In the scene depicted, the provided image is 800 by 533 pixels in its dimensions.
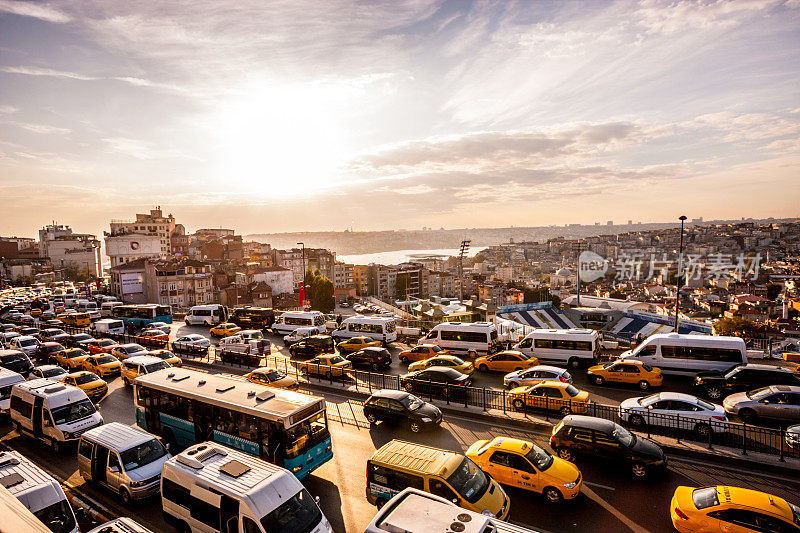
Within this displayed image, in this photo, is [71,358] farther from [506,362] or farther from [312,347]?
[506,362]

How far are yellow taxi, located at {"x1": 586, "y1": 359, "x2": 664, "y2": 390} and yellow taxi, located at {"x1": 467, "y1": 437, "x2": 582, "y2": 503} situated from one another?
8.75 metres

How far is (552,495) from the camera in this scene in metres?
9.44

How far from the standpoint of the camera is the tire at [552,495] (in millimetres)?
9352

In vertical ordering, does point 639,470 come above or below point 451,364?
below

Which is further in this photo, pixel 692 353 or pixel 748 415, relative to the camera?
pixel 692 353

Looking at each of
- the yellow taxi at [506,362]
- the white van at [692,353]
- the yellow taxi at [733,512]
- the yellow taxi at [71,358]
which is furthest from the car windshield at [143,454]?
the white van at [692,353]

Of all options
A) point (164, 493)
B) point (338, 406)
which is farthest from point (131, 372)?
point (164, 493)

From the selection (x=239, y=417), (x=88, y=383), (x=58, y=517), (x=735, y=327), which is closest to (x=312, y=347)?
(x=88, y=383)

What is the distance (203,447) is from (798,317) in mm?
115726

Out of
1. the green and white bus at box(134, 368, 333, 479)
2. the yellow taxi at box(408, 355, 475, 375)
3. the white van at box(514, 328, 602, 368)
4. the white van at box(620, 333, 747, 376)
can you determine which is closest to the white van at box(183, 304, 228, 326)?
the yellow taxi at box(408, 355, 475, 375)

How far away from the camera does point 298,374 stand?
20.9m

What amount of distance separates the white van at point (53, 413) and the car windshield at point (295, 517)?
9.79m

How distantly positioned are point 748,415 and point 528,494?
342 inches

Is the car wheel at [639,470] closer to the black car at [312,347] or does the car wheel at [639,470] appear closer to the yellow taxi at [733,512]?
the yellow taxi at [733,512]
